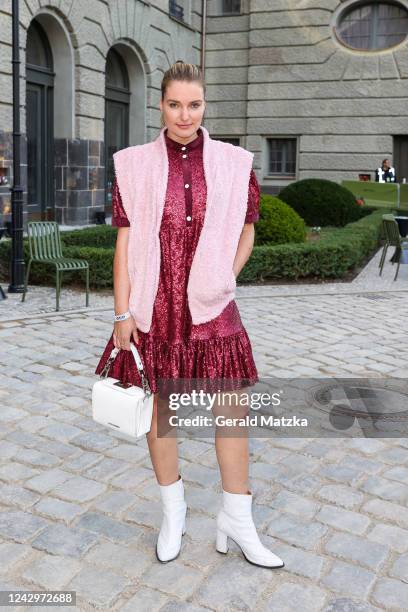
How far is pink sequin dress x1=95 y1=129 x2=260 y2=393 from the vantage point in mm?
3068

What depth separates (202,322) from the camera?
311cm

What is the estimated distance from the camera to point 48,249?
371 inches

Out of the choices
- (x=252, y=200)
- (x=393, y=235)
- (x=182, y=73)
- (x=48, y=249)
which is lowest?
(x=48, y=249)

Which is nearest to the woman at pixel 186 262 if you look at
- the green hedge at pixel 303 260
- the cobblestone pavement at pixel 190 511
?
the cobblestone pavement at pixel 190 511

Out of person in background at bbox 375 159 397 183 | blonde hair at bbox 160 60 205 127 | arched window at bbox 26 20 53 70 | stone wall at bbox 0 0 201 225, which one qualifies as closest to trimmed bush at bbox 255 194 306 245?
stone wall at bbox 0 0 201 225

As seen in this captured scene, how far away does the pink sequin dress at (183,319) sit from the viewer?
10.1ft

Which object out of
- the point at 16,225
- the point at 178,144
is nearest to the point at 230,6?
the point at 16,225

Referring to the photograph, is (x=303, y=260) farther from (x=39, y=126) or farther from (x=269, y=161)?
(x=269, y=161)

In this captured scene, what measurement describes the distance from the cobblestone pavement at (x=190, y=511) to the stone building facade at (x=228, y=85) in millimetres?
12421

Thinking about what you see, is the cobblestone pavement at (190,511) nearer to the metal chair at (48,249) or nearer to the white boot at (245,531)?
the white boot at (245,531)

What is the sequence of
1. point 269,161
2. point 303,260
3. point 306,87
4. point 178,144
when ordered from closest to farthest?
point 178,144 < point 303,260 < point 306,87 < point 269,161

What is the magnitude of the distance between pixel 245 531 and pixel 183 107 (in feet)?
5.99

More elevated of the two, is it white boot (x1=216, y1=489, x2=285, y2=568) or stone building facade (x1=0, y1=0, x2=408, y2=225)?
stone building facade (x1=0, y1=0, x2=408, y2=225)

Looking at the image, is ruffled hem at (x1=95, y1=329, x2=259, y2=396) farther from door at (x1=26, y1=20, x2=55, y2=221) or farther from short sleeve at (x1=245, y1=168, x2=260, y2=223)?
door at (x1=26, y1=20, x2=55, y2=221)
